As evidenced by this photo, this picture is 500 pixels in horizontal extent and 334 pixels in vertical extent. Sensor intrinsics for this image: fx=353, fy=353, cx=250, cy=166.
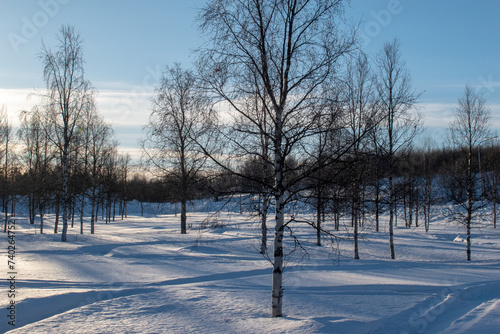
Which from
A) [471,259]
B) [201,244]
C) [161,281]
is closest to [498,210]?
[471,259]

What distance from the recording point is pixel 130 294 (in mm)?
9797

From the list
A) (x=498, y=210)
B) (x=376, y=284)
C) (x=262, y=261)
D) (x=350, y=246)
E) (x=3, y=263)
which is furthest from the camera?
(x=498, y=210)

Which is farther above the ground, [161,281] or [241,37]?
[241,37]

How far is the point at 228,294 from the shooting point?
9547 millimetres

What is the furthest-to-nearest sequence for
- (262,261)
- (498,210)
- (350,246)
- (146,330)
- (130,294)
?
(498,210)
(350,246)
(262,261)
(130,294)
(146,330)

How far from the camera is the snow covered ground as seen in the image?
22.9 ft

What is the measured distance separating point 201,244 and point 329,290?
460 inches

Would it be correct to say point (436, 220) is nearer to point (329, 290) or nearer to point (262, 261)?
point (262, 261)

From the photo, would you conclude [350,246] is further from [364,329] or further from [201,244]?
[364,329]

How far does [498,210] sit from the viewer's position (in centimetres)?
4231

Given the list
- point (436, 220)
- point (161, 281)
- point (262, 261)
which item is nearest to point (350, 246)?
point (262, 261)

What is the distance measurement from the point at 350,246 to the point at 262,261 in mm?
9650

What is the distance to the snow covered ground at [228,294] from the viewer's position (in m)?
6.96

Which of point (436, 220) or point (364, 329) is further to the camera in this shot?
point (436, 220)
